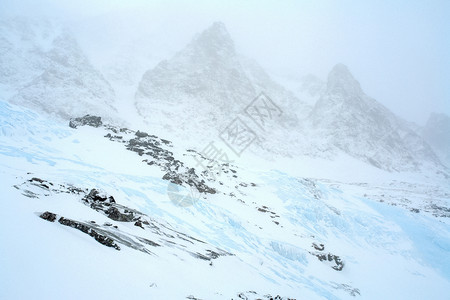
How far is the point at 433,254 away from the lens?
2759 centimetres

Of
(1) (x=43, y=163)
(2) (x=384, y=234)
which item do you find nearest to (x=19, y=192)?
(1) (x=43, y=163)

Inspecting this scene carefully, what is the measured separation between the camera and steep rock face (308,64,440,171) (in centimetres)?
12050

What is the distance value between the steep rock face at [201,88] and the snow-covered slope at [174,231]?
6378 centimetres

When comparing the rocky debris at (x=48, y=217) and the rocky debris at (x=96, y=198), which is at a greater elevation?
the rocky debris at (x=48, y=217)

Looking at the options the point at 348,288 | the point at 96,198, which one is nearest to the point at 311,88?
the point at 348,288

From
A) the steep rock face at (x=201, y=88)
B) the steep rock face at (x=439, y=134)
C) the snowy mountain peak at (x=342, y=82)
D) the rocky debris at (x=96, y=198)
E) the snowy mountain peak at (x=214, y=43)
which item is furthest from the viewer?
the steep rock face at (x=439, y=134)

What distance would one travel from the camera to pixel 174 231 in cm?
1298

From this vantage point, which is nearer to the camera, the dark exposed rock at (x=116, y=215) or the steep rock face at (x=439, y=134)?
the dark exposed rock at (x=116, y=215)

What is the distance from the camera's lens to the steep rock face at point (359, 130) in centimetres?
12050

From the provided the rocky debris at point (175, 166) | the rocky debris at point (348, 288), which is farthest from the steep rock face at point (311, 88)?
the rocky debris at point (348, 288)

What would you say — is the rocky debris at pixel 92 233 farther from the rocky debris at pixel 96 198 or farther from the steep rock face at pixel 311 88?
the steep rock face at pixel 311 88

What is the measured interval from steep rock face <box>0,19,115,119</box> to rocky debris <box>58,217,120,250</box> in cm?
8018

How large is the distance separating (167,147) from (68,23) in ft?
513

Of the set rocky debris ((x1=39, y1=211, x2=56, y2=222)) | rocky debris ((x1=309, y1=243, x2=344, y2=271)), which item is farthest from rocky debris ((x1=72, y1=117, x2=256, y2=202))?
rocky debris ((x1=39, y1=211, x2=56, y2=222))
